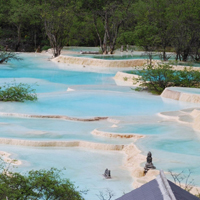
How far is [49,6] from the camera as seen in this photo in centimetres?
4175

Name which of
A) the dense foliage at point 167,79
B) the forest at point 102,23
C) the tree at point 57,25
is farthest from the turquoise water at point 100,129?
the tree at point 57,25

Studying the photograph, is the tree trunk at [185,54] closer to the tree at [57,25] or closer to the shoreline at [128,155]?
the tree at [57,25]

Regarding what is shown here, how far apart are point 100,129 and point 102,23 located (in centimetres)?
3108

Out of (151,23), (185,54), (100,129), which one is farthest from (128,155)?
(151,23)

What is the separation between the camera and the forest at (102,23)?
36.2 metres

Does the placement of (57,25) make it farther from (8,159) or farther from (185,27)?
(8,159)

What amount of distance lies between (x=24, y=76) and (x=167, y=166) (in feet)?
63.1

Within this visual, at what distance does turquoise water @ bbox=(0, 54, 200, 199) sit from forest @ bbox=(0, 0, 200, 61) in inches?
564

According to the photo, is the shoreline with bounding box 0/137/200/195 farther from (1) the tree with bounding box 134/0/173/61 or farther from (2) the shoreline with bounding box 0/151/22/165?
(1) the tree with bounding box 134/0/173/61

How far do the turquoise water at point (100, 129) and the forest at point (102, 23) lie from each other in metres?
14.3

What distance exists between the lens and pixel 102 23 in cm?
4309

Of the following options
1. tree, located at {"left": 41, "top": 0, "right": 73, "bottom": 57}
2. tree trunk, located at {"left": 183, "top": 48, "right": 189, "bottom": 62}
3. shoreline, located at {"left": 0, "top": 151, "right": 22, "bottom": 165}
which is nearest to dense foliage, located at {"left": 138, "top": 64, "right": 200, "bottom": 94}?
shoreline, located at {"left": 0, "top": 151, "right": 22, "bottom": 165}

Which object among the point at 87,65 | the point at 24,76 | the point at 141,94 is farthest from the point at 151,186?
the point at 87,65

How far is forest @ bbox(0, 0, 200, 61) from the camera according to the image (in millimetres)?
36156
